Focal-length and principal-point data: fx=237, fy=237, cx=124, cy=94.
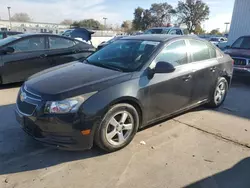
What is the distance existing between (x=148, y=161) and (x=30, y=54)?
191 inches

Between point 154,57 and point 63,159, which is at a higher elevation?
point 154,57

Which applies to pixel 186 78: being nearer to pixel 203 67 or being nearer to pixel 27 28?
pixel 203 67

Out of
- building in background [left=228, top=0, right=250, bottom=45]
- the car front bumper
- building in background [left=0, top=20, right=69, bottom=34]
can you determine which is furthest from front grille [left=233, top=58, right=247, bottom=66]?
building in background [left=0, top=20, right=69, bottom=34]

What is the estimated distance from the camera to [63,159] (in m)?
3.10

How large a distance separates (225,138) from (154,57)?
67.0 inches

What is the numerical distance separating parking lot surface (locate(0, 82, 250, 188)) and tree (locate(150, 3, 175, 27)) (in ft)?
175

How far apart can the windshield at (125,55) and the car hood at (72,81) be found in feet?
0.71

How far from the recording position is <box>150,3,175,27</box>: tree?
179ft

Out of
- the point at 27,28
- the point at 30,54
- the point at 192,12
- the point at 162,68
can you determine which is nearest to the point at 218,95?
the point at 162,68

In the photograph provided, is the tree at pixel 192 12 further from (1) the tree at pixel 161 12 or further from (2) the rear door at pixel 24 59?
(2) the rear door at pixel 24 59

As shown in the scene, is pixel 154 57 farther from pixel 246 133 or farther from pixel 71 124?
pixel 246 133

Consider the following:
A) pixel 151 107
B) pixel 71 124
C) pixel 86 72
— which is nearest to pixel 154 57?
pixel 151 107

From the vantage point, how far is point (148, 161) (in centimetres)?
306

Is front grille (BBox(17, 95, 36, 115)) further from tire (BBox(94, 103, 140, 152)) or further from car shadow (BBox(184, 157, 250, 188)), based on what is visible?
car shadow (BBox(184, 157, 250, 188))
